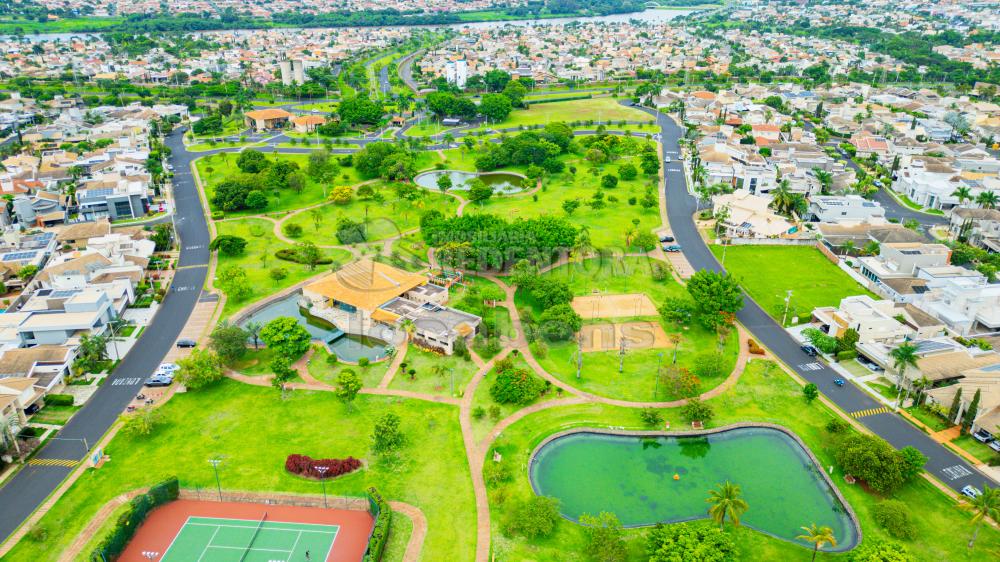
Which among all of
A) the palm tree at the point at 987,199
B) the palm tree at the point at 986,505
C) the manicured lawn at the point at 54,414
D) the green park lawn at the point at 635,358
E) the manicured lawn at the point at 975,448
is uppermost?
the palm tree at the point at 987,199

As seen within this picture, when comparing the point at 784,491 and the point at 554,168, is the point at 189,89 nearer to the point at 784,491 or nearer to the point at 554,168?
the point at 554,168

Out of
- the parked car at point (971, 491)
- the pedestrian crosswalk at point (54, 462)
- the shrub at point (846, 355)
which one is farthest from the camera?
the shrub at point (846, 355)

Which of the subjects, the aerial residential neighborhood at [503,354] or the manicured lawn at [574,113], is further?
the manicured lawn at [574,113]

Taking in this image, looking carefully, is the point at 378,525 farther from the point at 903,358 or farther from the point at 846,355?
the point at 846,355

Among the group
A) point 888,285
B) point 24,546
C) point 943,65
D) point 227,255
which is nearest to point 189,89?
point 227,255

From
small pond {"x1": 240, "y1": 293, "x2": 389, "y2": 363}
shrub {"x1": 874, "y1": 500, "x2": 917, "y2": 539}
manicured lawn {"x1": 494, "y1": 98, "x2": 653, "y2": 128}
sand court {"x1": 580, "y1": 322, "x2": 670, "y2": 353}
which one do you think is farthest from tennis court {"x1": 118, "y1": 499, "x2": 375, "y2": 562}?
manicured lawn {"x1": 494, "y1": 98, "x2": 653, "y2": 128}

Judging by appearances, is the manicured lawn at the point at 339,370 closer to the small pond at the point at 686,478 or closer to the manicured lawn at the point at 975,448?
the small pond at the point at 686,478

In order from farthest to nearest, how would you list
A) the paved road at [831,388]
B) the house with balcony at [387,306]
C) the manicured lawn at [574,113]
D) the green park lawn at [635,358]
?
1. the manicured lawn at [574,113]
2. the house with balcony at [387,306]
3. the green park lawn at [635,358]
4. the paved road at [831,388]

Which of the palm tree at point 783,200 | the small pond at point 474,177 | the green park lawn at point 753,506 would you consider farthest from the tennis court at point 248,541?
the palm tree at point 783,200
